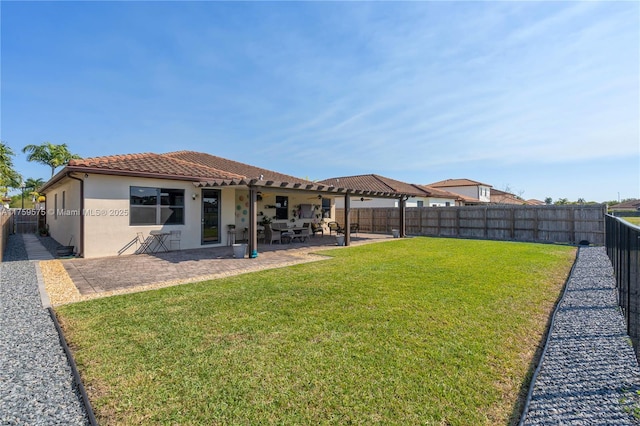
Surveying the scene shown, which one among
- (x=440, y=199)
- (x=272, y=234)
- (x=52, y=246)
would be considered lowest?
(x=52, y=246)

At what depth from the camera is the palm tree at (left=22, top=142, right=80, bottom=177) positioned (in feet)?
99.4

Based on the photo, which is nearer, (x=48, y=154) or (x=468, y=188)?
(x=48, y=154)

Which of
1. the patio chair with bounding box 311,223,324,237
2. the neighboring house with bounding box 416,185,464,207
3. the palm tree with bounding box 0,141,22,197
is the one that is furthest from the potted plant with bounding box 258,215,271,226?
the neighboring house with bounding box 416,185,464,207

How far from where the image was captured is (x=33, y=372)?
313 cm

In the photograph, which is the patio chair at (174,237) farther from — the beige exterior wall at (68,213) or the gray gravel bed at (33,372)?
the gray gravel bed at (33,372)

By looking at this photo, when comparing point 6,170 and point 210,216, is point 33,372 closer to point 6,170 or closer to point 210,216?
point 210,216

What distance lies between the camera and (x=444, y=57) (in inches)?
434

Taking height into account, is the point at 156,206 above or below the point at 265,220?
above

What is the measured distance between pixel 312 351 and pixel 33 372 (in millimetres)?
2902

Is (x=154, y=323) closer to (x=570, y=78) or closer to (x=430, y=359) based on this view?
(x=430, y=359)

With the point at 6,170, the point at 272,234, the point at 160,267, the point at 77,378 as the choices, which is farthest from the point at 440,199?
the point at 6,170

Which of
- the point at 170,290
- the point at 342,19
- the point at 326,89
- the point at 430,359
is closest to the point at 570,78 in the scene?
the point at 342,19

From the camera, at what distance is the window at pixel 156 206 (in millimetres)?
10727

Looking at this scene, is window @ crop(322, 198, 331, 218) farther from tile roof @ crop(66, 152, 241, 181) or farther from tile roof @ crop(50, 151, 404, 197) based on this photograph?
tile roof @ crop(66, 152, 241, 181)
